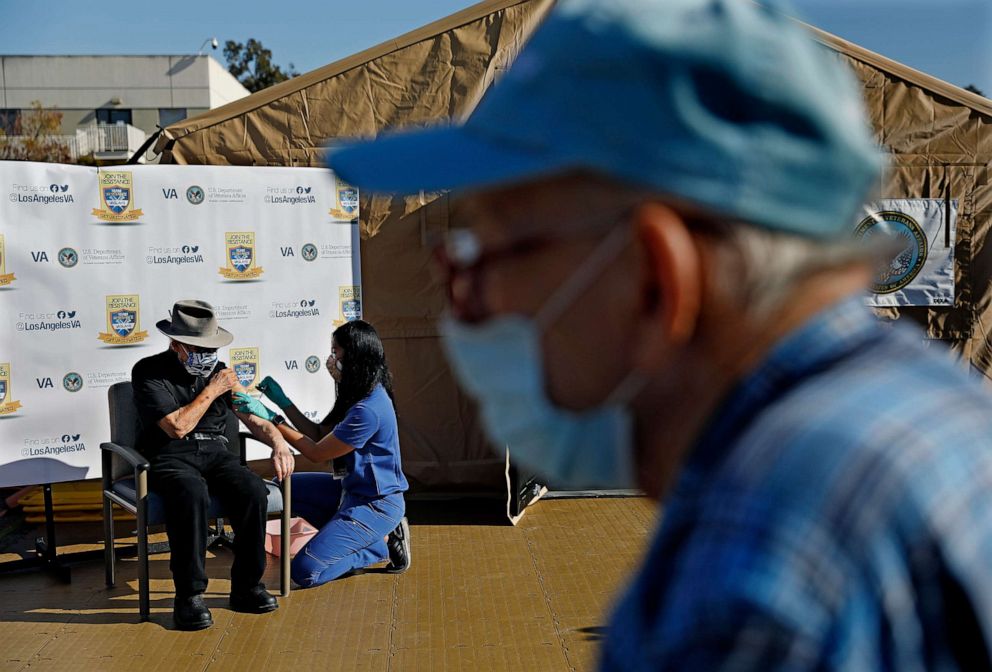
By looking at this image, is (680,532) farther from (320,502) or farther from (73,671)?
(320,502)

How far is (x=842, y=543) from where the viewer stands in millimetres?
636

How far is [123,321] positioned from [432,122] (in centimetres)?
262

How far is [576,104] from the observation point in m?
0.77

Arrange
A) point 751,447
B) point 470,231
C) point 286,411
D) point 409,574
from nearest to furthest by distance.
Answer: point 751,447 < point 470,231 < point 409,574 < point 286,411

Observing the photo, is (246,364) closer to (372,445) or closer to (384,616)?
(372,445)

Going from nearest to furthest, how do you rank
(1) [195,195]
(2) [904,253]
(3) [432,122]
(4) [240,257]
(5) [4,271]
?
(5) [4,271]
(1) [195,195]
(4) [240,257]
(3) [432,122]
(2) [904,253]

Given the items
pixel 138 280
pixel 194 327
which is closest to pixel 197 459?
pixel 194 327

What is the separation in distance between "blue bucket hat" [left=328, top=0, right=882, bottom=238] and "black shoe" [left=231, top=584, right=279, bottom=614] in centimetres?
470

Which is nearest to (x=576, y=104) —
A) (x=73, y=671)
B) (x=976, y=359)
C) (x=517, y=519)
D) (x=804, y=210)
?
(x=804, y=210)

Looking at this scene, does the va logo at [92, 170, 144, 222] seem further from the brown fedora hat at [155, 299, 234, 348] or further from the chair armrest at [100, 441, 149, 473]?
the chair armrest at [100, 441, 149, 473]

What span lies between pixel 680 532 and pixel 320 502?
17.9ft

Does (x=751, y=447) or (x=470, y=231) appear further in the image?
(x=470, y=231)

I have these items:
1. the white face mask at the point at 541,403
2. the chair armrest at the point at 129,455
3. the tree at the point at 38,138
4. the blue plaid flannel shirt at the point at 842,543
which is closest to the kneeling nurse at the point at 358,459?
the chair armrest at the point at 129,455

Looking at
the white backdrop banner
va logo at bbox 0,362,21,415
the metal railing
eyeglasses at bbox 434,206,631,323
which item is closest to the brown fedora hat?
the white backdrop banner
